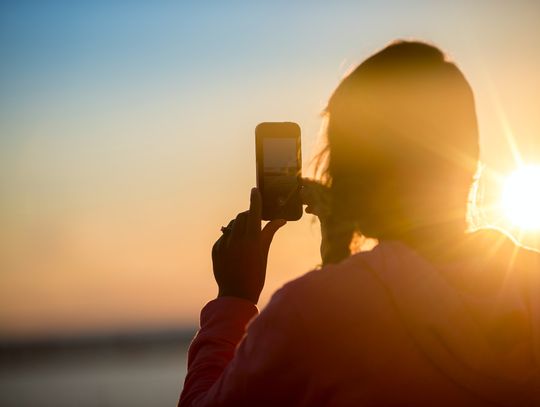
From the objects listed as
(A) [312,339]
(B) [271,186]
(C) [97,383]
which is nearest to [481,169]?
(A) [312,339]

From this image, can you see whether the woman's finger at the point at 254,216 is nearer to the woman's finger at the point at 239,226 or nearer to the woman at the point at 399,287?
the woman's finger at the point at 239,226

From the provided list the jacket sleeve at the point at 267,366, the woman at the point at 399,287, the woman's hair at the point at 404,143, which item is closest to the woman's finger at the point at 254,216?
the woman at the point at 399,287

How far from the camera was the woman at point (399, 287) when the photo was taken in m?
2.14

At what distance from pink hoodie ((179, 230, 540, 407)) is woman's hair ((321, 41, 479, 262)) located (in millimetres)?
143

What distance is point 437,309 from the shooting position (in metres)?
2.15

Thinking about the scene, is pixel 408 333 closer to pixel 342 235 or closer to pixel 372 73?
pixel 342 235

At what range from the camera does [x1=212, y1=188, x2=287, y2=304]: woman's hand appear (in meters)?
2.63

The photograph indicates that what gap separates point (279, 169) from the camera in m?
3.16

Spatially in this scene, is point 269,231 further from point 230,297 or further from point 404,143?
point 404,143

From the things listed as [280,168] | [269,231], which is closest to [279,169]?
[280,168]

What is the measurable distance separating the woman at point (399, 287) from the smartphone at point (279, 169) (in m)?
Result: 0.58

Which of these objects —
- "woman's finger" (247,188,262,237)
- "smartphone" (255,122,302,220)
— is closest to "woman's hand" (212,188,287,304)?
"woman's finger" (247,188,262,237)

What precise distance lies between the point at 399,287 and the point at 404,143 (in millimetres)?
363

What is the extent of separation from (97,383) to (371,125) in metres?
32.6
